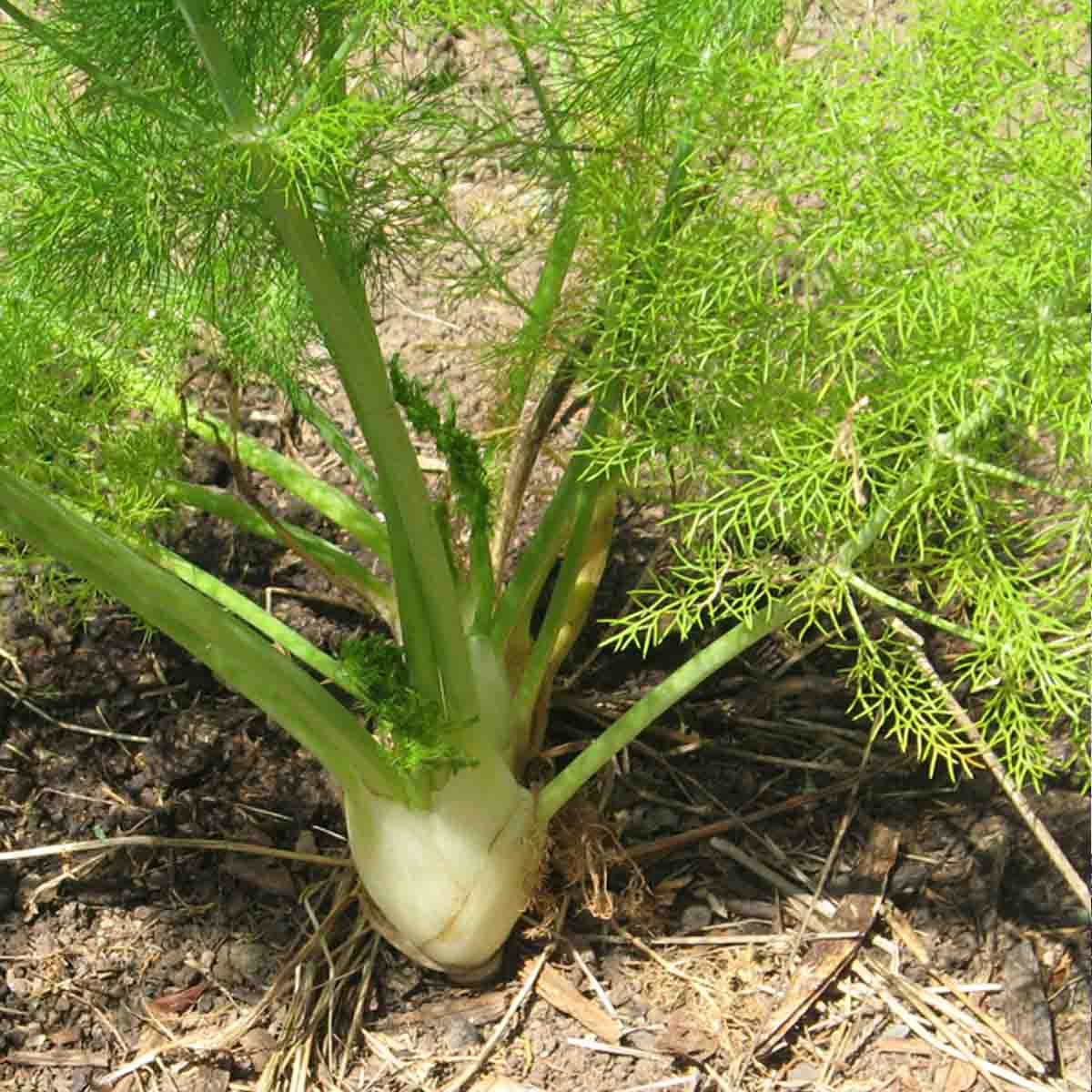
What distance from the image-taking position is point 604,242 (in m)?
1.23

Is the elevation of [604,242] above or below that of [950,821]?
→ above

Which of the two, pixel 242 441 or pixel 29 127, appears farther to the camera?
pixel 242 441

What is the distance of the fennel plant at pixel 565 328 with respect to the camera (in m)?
1.02

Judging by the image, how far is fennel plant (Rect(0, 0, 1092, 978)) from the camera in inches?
40.3

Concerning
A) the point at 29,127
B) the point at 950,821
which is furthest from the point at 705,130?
the point at 950,821

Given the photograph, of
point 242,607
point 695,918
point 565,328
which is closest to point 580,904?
point 695,918

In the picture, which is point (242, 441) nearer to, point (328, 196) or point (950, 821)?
point (328, 196)

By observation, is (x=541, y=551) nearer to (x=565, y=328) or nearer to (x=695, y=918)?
(x=565, y=328)

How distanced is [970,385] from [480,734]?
→ 0.54m

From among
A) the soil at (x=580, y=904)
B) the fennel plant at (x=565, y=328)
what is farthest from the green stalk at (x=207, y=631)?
the soil at (x=580, y=904)

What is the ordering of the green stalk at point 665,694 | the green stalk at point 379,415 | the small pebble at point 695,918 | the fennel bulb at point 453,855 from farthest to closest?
the small pebble at point 695,918, the fennel bulb at point 453,855, the green stalk at point 665,694, the green stalk at point 379,415

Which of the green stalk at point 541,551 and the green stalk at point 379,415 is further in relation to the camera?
the green stalk at point 541,551

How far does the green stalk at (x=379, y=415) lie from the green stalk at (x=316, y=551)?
8.7 inches

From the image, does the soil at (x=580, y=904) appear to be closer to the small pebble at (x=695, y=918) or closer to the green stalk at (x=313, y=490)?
the small pebble at (x=695, y=918)
